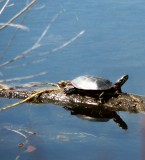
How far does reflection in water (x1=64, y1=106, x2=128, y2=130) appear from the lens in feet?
15.6

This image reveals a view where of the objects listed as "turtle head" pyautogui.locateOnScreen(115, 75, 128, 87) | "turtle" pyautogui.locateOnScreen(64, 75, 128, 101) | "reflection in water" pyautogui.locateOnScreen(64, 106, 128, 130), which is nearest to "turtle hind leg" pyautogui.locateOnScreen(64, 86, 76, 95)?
"turtle" pyautogui.locateOnScreen(64, 75, 128, 101)

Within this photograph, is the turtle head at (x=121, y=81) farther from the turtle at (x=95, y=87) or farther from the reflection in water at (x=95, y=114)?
the reflection in water at (x=95, y=114)

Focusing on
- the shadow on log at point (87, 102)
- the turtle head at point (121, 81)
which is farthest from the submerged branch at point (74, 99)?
the turtle head at point (121, 81)

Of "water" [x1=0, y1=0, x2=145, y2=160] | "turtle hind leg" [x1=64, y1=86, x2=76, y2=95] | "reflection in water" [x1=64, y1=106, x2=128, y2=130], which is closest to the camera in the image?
"water" [x1=0, y1=0, x2=145, y2=160]

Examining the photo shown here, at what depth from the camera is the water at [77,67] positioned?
161 inches

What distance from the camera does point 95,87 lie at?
16.0 feet

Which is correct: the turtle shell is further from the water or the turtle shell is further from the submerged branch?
the water

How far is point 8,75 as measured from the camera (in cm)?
584

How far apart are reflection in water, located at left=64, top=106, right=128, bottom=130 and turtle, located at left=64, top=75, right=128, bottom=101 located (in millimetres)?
139

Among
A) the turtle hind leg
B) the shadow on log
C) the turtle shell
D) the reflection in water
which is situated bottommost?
the reflection in water

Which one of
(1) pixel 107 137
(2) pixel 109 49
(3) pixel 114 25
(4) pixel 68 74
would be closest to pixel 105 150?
(1) pixel 107 137

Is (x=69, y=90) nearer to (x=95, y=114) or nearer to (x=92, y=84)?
(x=92, y=84)

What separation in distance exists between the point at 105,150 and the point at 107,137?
27 cm

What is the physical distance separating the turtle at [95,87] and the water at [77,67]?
0.27 m
